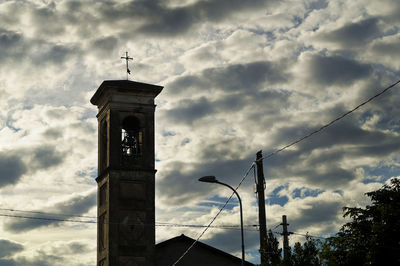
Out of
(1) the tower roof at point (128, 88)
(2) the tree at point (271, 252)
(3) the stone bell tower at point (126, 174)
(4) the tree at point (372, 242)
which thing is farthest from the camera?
(1) the tower roof at point (128, 88)

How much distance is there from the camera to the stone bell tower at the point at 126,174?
39.3 m

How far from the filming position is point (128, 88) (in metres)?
41.6

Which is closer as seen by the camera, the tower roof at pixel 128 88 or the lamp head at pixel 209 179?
the lamp head at pixel 209 179

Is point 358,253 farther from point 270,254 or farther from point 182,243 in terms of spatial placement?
point 182,243

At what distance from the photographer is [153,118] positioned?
42.2 metres

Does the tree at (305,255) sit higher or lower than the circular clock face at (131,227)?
lower

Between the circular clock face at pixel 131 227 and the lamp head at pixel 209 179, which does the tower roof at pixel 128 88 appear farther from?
the lamp head at pixel 209 179

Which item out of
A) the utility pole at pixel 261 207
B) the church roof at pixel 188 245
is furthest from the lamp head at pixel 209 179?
the church roof at pixel 188 245

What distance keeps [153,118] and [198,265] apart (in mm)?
8886

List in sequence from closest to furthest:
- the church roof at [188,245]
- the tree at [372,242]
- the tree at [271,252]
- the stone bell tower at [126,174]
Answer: the tree at [271,252] < the tree at [372,242] < the stone bell tower at [126,174] < the church roof at [188,245]

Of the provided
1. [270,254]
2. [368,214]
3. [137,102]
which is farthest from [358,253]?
[137,102]

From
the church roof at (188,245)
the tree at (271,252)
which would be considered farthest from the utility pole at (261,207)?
the church roof at (188,245)

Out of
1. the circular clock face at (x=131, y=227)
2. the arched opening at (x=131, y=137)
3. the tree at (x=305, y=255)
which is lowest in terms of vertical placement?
the tree at (x=305, y=255)

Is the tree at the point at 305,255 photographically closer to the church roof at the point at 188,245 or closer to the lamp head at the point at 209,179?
the lamp head at the point at 209,179
